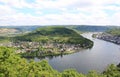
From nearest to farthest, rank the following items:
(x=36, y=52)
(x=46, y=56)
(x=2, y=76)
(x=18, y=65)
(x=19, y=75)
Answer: (x=2, y=76)
(x=19, y=75)
(x=18, y=65)
(x=46, y=56)
(x=36, y=52)

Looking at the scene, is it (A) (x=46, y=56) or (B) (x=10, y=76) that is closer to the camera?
(B) (x=10, y=76)

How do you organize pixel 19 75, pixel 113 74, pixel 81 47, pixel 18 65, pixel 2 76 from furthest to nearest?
1. pixel 81 47
2. pixel 113 74
3. pixel 18 65
4. pixel 19 75
5. pixel 2 76

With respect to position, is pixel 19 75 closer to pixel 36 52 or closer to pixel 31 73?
pixel 31 73

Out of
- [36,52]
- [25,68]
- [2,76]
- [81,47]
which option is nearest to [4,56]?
[25,68]

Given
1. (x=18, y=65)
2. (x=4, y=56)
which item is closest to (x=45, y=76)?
(x=18, y=65)

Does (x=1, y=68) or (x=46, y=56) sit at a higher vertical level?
(x=1, y=68)

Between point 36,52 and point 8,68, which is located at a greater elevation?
point 8,68

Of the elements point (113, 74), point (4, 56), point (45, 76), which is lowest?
point (113, 74)

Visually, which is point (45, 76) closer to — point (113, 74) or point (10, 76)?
Result: point (10, 76)

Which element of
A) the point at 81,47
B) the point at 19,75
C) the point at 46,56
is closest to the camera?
the point at 19,75
